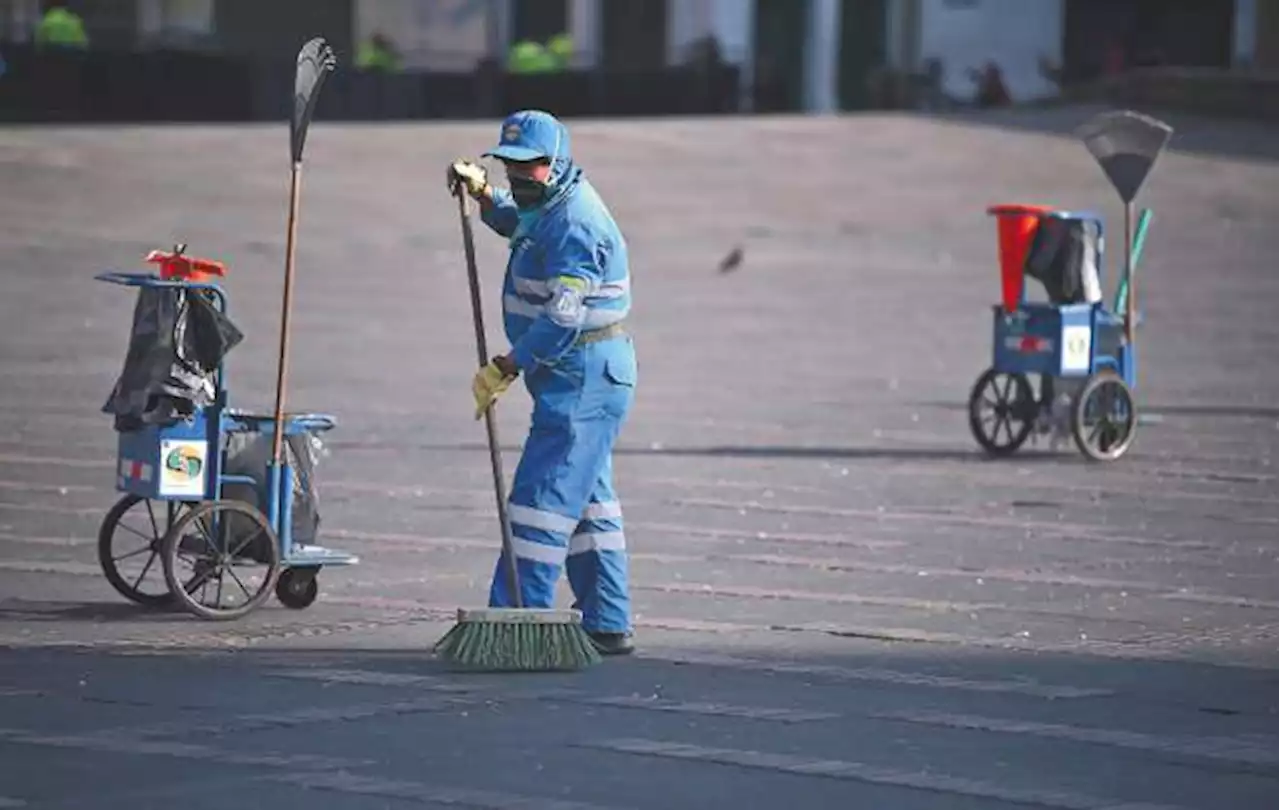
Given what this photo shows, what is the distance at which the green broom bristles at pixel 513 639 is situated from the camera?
34.4 feet

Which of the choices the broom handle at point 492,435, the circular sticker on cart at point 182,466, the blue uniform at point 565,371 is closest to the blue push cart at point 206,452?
the circular sticker on cart at point 182,466

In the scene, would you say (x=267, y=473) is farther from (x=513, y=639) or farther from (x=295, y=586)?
(x=513, y=639)

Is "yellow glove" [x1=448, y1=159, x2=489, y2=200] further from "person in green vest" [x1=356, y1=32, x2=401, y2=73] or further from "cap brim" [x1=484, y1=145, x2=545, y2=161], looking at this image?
"person in green vest" [x1=356, y1=32, x2=401, y2=73]

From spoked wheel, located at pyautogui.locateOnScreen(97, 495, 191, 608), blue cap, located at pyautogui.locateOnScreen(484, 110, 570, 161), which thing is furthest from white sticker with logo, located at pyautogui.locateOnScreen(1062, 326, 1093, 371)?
blue cap, located at pyautogui.locateOnScreen(484, 110, 570, 161)

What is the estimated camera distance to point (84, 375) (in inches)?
801

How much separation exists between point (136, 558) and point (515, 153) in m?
3.23

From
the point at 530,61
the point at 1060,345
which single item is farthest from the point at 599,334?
the point at 530,61

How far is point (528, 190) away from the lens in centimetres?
1081

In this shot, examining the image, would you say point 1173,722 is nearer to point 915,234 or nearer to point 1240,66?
point 915,234

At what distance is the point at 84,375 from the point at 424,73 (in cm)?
2337

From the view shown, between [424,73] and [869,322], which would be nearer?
[869,322]

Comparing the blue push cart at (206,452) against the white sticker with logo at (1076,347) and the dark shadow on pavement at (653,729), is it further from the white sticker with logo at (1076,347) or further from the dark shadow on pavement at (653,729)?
the white sticker with logo at (1076,347)

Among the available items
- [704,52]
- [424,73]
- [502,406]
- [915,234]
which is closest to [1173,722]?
[502,406]

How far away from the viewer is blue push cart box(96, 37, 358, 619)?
1150cm
